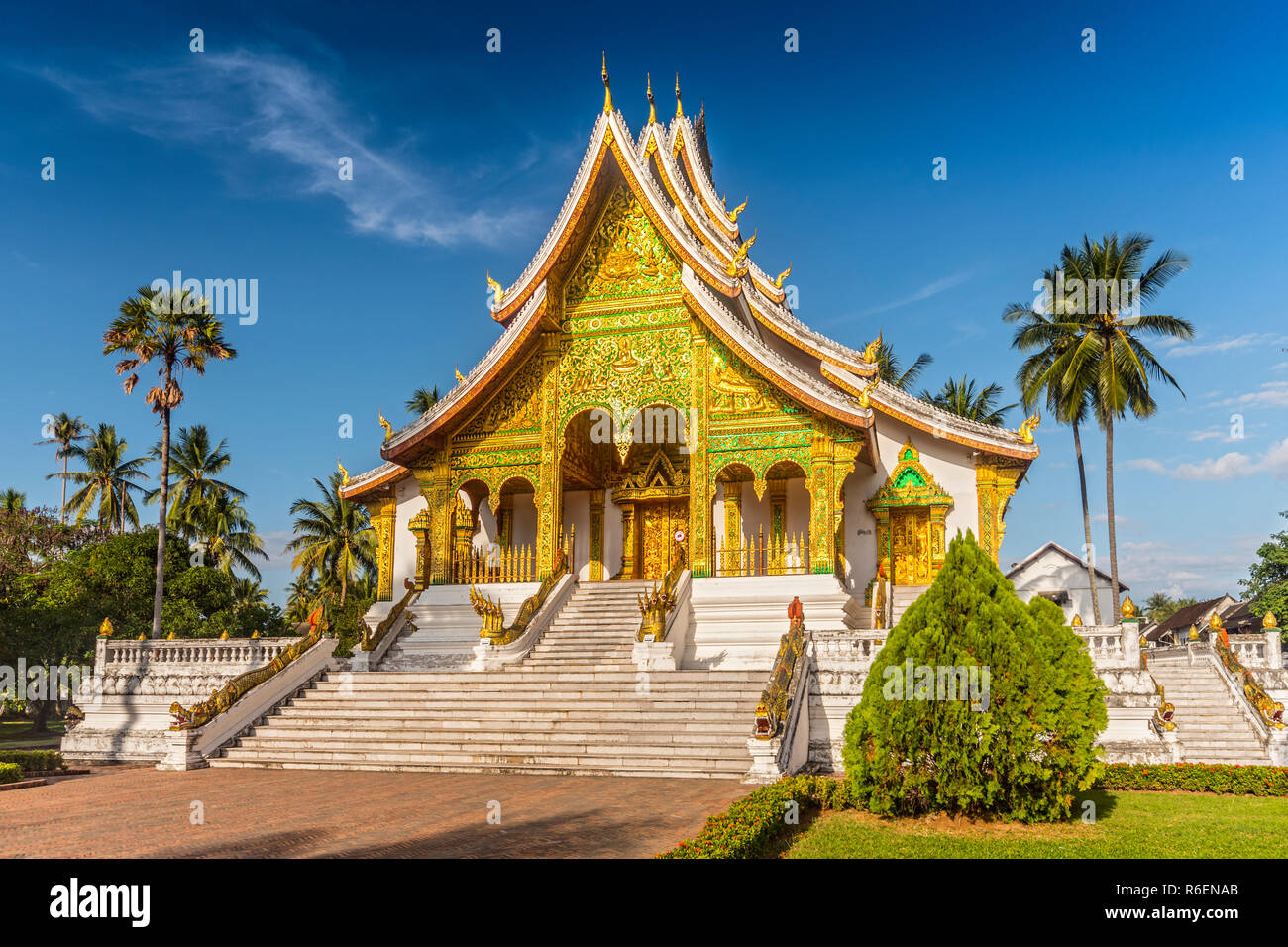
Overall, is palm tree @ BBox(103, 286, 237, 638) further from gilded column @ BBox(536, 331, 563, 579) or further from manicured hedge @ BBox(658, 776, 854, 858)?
manicured hedge @ BBox(658, 776, 854, 858)

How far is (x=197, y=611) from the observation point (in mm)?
26438

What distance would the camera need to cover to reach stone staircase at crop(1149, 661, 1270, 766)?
562 inches

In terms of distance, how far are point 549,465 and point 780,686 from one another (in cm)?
901

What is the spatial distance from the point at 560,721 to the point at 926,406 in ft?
36.5

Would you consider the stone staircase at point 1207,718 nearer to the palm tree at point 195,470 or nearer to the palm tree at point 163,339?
the palm tree at point 163,339

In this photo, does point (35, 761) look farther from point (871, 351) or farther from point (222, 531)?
point (222, 531)

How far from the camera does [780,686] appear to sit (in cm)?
1283

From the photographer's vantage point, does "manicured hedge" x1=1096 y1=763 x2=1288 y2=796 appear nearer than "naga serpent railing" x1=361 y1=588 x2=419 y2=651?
Yes

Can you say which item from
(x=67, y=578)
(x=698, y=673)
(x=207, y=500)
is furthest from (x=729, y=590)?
(x=207, y=500)

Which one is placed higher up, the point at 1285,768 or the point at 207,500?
the point at 207,500

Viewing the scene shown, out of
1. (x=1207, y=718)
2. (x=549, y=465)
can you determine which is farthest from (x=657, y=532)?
(x=1207, y=718)

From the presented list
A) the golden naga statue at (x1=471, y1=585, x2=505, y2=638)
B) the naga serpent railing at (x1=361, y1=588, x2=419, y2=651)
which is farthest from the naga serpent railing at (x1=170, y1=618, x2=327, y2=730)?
the golden naga statue at (x1=471, y1=585, x2=505, y2=638)

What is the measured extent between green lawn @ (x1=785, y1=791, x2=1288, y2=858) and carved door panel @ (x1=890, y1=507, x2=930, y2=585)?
425 inches
